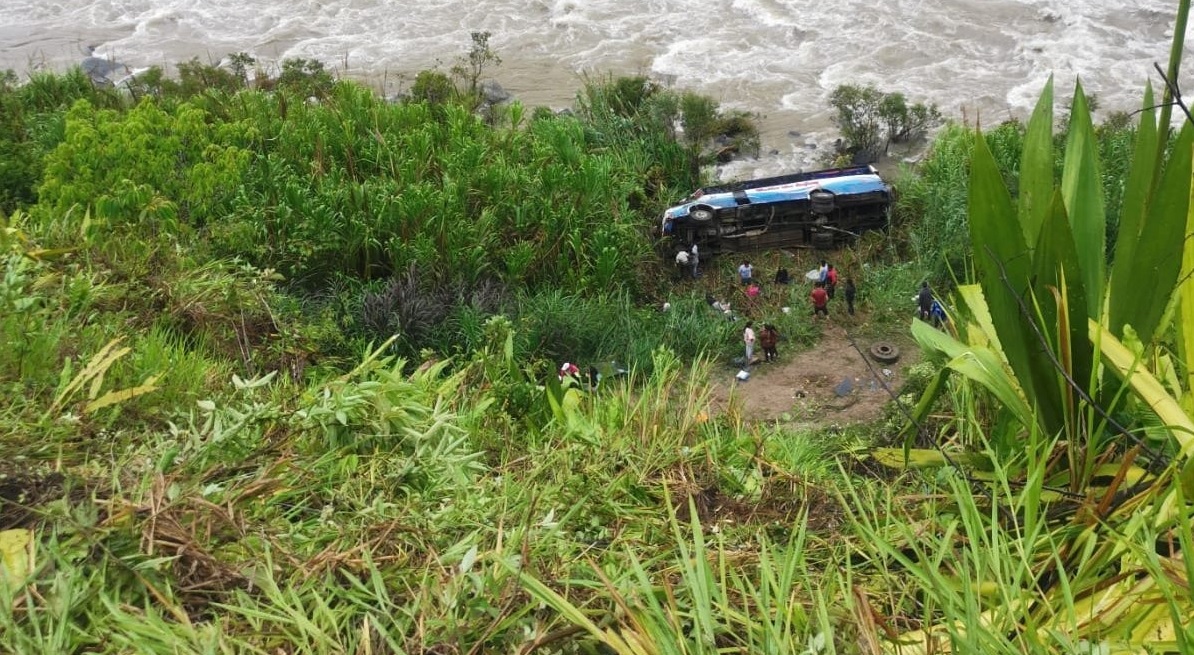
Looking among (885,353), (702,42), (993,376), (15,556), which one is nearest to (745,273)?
(885,353)

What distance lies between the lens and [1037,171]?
106 inches

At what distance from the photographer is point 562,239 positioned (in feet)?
25.9

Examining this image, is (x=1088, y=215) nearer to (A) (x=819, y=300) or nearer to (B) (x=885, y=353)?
(B) (x=885, y=353)

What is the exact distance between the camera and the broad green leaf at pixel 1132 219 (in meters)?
2.44

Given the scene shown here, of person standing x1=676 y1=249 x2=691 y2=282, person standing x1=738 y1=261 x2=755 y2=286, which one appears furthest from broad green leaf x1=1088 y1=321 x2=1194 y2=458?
person standing x1=676 y1=249 x2=691 y2=282

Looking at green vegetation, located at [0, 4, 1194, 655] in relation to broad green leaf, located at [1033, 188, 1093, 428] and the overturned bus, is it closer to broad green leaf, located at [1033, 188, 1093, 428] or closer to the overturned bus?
broad green leaf, located at [1033, 188, 1093, 428]

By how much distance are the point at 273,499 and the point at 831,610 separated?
1123mm

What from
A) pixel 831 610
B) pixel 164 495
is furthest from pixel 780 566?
pixel 164 495

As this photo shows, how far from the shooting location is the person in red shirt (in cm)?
790

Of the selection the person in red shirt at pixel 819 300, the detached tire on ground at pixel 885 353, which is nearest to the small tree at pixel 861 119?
the person in red shirt at pixel 819 300

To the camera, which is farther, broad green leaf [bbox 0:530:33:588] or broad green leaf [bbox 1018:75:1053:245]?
broad green leaf [bbox 1018:75:1053:245]

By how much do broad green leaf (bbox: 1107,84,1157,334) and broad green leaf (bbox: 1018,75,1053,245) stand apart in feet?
0.69

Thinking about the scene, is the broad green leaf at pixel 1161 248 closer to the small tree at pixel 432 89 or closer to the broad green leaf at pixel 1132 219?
the broad green leaf at pixel 1132 219

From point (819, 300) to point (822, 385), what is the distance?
3.19ft
